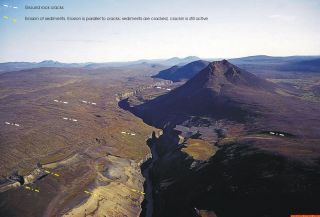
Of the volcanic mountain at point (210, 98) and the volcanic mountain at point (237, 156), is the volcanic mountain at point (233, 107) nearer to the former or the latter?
the volcanic mountain at point (210, 98)

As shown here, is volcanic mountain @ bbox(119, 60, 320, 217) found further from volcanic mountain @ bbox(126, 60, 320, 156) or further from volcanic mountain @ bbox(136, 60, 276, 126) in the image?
volcanic mountain @ bbox(136, 60, 276, 126)

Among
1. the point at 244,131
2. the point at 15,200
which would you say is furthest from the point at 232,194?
the point at 244,131

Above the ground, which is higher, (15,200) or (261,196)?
(261,196)

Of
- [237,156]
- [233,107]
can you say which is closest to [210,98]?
[233,107]

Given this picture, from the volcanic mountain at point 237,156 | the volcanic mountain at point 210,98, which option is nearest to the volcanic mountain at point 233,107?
the volcanic mountain at point 210,98

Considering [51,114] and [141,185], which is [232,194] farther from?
[51,114]

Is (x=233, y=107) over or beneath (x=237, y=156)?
over

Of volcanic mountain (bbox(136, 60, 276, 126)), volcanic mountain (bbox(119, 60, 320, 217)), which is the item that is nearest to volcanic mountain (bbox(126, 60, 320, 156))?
volcanic mountain (bbox(136, 60, 276, 126))

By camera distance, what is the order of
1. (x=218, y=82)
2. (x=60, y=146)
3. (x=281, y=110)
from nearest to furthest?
(x=60, y=146), (x=281, y=110), (x=218, y=82)

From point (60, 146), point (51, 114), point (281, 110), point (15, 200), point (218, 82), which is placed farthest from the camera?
point (218, 82)

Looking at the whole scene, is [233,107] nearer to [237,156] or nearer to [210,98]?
[210,98]

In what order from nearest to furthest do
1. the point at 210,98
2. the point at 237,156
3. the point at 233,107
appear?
1. the point at 237,156
2. the point at 233,107
3. the point at 210,98
